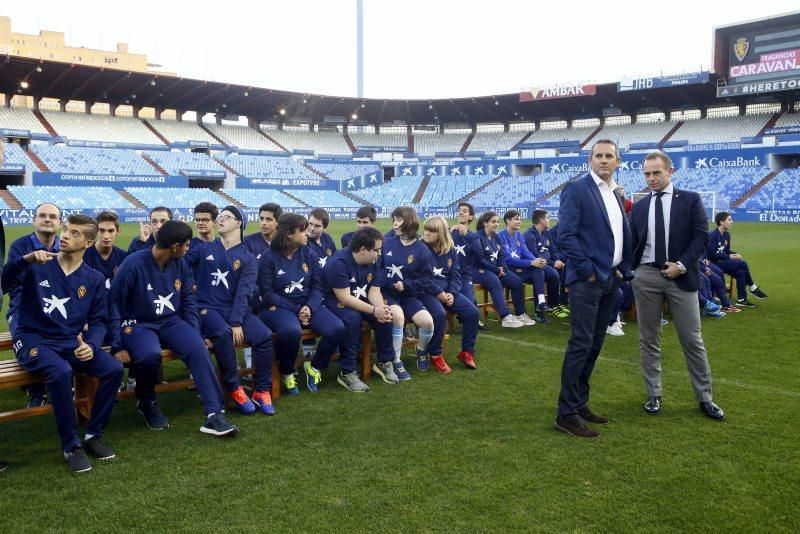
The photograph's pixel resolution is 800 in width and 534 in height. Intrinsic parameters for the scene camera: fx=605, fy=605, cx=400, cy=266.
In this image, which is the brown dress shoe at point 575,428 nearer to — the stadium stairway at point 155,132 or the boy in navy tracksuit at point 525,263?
the boy in navy tracksuit at point 525,263

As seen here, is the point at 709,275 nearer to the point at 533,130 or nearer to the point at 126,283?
the point at 126,283

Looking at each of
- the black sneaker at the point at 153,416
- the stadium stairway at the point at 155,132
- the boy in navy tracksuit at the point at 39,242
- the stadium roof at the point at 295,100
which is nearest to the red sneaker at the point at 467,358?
the black sneaker at the point at 153,416

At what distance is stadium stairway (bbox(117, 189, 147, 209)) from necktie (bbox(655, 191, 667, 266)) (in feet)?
117

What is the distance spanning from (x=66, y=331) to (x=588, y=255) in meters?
3.69

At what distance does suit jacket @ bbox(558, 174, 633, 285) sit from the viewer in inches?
168

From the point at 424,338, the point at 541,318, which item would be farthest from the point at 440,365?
the point at 541,318

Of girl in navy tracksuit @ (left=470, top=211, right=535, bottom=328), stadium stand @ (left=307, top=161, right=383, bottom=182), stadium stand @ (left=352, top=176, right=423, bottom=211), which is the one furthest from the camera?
stadium stand @ (left=307, top=161, right=383, bottom=182)

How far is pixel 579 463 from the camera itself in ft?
12.7

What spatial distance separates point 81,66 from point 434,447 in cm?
4441

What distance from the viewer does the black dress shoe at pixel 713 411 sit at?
→ 4.63 meters

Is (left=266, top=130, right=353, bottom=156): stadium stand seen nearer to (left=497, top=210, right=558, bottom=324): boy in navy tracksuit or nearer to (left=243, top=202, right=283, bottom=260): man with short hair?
(left=497, top=210, right=558, bottom=324): boy in navy tracksuit

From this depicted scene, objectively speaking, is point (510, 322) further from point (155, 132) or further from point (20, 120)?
point (155, 132)

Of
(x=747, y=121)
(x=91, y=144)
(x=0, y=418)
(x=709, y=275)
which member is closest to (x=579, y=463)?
(x=0, y=418)

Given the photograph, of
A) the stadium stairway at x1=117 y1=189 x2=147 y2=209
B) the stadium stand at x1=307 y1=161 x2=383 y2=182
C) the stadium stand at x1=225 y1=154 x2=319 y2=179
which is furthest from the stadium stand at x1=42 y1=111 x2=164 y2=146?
the stadium stand at x1=307 y1=161 x2=383 y2=182
